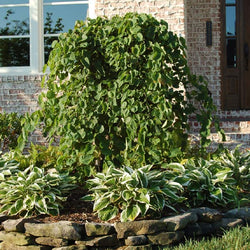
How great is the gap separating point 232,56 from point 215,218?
14.3 feet

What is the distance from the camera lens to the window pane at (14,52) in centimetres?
614

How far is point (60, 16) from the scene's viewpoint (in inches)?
241

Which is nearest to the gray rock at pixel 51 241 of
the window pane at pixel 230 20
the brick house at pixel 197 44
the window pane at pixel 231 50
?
the brick house at pixel 197 44

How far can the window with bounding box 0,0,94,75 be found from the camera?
19.5 ft

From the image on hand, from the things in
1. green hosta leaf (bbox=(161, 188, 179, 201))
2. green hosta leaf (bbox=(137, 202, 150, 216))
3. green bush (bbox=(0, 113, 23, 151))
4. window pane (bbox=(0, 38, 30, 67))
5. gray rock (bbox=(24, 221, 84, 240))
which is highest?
window pane (bbox=(0, 38, 30, 67))

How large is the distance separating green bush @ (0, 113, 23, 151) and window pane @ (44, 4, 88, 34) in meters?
1.56

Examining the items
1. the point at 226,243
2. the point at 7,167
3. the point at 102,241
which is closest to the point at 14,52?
Answer: the point at 7,167

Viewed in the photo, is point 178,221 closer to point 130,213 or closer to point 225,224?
point 130,213

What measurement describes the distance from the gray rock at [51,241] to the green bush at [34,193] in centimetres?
27

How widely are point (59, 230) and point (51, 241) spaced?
0.39ft

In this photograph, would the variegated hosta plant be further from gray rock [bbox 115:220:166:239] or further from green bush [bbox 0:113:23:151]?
green bush [bbox 0:113:23:151]

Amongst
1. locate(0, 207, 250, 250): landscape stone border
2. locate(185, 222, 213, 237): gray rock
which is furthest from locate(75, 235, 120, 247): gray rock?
locate(185, 222, 213, 237): gray rock

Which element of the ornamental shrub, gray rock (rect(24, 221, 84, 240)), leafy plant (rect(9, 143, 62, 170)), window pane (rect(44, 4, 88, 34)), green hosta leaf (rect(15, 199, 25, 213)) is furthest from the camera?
window pane (rect(44, 4, 88, 34))

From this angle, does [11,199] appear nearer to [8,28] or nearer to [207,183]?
[207,183]
